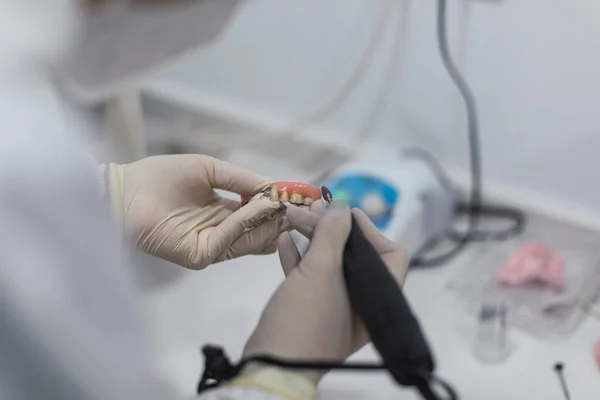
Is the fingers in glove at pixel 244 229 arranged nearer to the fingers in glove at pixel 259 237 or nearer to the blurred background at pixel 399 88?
the fingers in glove at pixel 259 237

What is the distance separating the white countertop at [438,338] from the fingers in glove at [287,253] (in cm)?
15

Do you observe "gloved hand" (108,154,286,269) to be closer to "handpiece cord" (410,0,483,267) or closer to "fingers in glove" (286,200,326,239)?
"fingers in glove" (286,200,326,239)

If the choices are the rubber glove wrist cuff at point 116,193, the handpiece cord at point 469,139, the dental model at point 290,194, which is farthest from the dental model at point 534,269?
the rubber glove wrist cuff at point 116,193

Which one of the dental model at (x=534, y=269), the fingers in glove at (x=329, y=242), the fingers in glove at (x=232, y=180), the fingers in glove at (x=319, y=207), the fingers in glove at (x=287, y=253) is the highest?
the fingers in glove at (x=232, y=180)

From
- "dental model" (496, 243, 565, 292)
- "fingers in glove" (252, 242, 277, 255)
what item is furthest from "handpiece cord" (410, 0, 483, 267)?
"fingers in glove" (252, 242, 277, 255)

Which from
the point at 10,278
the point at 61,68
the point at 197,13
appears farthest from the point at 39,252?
the point at 197,13

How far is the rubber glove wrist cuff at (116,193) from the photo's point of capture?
52 cm

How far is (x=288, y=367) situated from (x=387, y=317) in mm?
75

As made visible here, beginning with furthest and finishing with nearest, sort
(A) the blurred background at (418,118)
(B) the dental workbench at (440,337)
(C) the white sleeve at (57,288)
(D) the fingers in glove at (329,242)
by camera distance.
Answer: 1. (A) the blurred background at (418,118)
2. (B) the dental workbench at (440,337)
3. (D) the fingers in glove at (329,242)
4. (C) the white sleeve at (57,288)

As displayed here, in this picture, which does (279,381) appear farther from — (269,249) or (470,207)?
(470,207)

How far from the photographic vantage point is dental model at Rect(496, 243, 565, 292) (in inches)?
A: 43.6

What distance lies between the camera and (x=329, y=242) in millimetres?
517

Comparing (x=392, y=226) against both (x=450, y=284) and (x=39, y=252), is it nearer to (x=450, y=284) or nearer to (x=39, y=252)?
(x=450, y=284)

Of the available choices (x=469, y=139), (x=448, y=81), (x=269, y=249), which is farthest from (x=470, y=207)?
(x=269, y=249)
